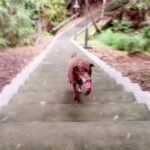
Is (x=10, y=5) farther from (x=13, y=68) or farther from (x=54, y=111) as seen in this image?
(x=54, y=111)

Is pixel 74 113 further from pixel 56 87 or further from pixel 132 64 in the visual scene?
pixel 132 64

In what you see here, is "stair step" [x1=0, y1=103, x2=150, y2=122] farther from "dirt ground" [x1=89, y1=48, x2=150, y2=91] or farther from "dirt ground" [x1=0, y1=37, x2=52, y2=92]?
"dirt ground" [x1=0, y1=37, x2=52, y2=92]

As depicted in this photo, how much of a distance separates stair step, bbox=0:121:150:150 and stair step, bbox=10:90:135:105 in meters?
1.21

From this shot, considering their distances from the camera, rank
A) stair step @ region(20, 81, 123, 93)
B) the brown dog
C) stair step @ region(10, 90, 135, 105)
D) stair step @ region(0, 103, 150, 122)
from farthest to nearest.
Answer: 1. stair step @ region(20, 81, 123, 93)
2. stair step @ region(10, 90, 135, 105)
3. the brown dog
4. stair step @ region(0, 103, 150, 122)

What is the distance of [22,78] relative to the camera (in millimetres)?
7051

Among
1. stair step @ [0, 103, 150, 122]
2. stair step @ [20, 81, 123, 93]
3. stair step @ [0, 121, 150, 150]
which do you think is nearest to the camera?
stair step @ [0, 121, 150, 150]

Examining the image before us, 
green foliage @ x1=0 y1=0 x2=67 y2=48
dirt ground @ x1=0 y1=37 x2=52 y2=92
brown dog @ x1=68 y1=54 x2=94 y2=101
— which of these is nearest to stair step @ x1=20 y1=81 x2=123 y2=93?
brown dog @ x1=68 y1=54 x2=94 y2=101

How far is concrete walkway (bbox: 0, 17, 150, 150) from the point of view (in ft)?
8.17

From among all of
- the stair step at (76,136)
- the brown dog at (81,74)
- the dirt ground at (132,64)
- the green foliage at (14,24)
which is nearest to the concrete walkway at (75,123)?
the stair step at (76,136)

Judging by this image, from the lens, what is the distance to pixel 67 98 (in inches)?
175

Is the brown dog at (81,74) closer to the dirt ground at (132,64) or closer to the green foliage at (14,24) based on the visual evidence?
the dirt ground at (132,64)

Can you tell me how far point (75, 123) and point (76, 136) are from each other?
1.04 feet

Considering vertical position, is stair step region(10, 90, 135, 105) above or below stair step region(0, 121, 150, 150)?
below

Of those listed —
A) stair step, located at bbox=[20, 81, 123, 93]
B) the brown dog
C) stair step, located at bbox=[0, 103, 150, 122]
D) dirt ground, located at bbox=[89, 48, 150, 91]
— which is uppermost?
the brown dog
